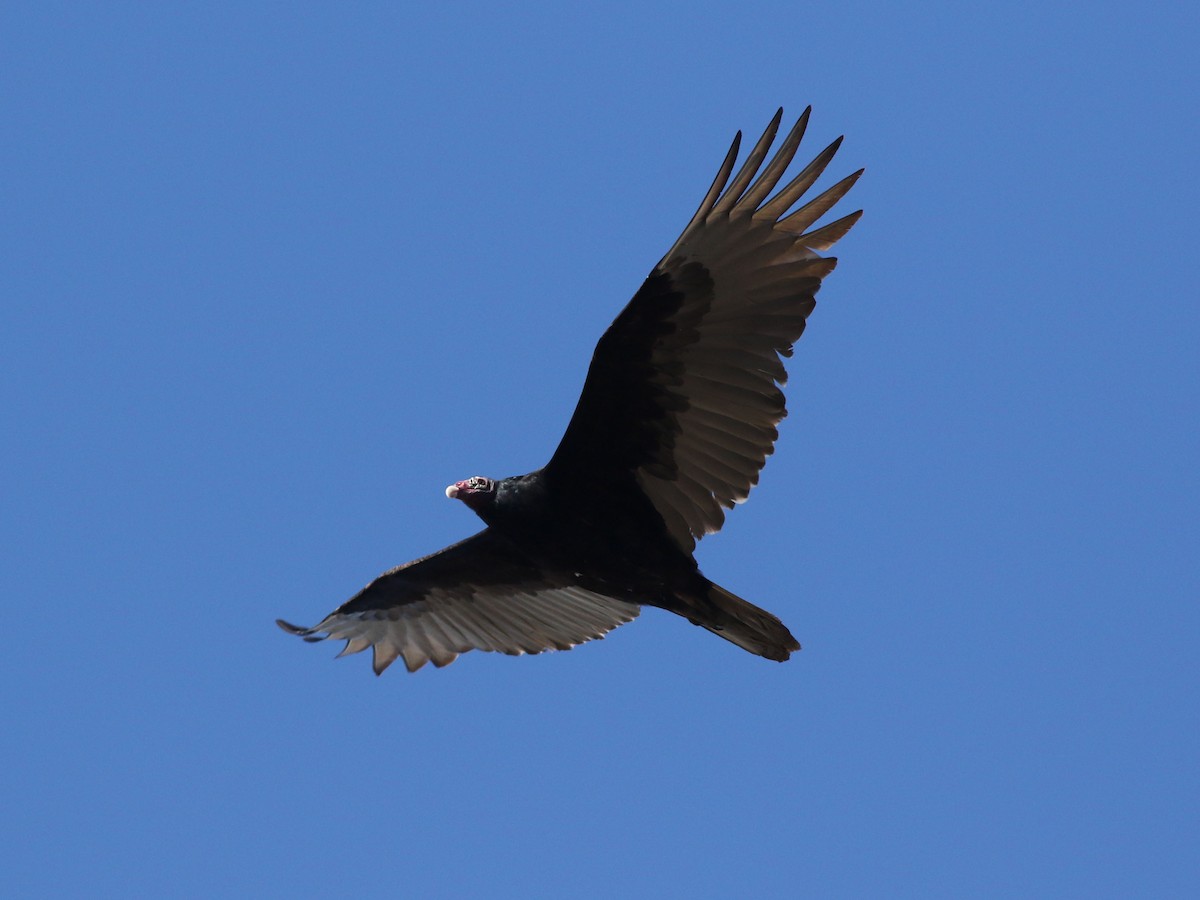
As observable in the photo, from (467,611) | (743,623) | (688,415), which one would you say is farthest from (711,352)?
(467,611)

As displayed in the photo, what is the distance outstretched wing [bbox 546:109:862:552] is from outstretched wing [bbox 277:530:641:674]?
127cm

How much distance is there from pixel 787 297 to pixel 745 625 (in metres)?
1.63

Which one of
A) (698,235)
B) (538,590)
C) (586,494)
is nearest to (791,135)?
(698,235)

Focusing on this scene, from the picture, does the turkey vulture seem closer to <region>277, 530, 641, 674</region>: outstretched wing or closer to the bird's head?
the bird's head

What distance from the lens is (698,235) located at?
269 inches

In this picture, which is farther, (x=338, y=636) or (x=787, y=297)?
(x=338, y=636)

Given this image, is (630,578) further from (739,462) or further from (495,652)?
(495,652)

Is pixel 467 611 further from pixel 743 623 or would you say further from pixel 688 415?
pixel 688 415

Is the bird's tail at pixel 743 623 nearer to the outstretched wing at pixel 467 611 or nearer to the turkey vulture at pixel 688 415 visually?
the turkey vulture at pixel 688 415

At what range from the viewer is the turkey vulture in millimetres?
6859

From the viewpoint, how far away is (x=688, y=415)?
282 inches

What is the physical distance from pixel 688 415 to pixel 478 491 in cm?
111

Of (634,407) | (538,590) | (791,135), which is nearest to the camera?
(791,135)

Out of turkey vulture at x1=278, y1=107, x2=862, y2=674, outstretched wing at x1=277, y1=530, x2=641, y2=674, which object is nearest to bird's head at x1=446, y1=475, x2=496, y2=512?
turkey vulture at x1=278, y1=107, x2=862, y2=674
